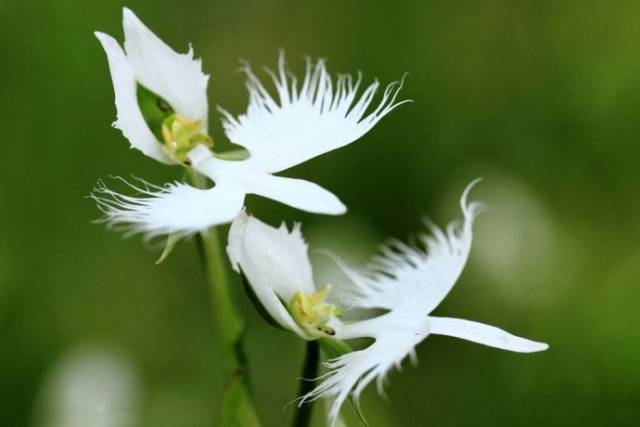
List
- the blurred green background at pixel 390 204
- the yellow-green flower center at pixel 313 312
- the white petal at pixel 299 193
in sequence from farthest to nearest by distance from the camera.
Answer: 1. the blurred green background at pixel 390 204
2. the yellow-green flower center at pixel 313 312
3. the white petal at pixel 299 193

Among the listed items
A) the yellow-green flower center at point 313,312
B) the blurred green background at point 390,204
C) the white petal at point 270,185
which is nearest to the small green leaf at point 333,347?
the yellow-green flower center at point 313,312

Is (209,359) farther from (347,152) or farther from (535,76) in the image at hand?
(535,76)

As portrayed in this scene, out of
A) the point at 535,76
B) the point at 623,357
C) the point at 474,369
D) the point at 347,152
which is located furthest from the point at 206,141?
the point at 535,76

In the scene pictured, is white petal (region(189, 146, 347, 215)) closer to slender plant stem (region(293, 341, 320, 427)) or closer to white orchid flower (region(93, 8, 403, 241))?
white orchid flower (region(93, 8, 403, 241))

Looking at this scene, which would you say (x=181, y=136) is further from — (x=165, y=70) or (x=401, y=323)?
(x=401, y=323)

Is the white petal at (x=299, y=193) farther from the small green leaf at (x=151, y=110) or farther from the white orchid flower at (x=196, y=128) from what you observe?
the small green leaf at (x=151, y=110)

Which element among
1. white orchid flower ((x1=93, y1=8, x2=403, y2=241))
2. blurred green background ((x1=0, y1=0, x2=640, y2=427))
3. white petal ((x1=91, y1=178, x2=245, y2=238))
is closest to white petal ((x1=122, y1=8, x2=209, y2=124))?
white orchid flower ((x1=93, y1=8, x2=403, y2=241))
